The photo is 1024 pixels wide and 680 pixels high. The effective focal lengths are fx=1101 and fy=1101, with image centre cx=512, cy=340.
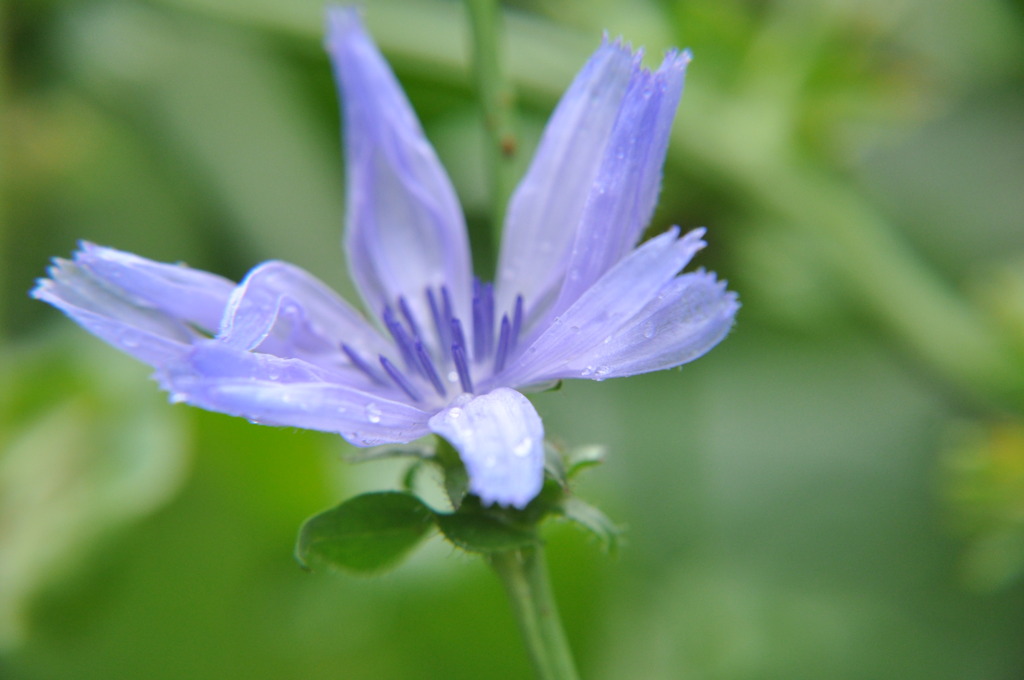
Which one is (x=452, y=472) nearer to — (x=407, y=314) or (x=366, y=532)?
(x=366, y=532)

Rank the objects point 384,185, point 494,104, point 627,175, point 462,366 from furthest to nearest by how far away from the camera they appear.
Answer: point 384,185 → point 494,104 → point 462,366 → point 627,175

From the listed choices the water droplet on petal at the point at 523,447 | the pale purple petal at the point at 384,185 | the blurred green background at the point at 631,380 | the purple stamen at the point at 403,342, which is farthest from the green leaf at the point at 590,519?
the blurred green background at the point at 631,380

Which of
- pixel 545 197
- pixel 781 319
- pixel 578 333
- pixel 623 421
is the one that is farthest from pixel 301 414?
pixel 781 319

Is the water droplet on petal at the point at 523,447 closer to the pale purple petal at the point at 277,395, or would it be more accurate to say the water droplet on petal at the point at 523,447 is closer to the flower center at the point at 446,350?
the pale purple petal at the point at 277,395

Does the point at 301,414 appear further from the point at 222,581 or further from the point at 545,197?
the point at 222,581

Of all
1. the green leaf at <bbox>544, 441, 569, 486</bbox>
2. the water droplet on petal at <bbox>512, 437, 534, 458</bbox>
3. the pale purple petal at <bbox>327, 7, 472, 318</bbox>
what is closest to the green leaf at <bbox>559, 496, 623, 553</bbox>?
the green leaf at <bbox>544, 441, 569, 486</bbox>

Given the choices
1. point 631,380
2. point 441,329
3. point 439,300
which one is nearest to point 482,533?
point 441,329

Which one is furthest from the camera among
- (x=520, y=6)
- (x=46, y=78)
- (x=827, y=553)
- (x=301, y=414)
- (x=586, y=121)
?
(x=520, y=6)
